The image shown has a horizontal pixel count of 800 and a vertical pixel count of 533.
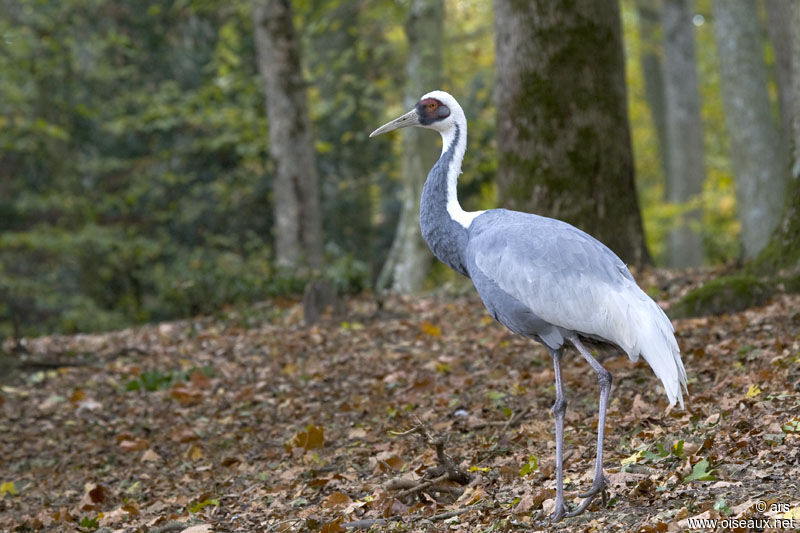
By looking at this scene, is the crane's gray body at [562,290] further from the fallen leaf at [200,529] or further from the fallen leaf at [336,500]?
the fallen leaf at [200,529]

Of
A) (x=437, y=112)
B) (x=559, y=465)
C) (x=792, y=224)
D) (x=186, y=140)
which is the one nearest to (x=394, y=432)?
(x=559, y=465)

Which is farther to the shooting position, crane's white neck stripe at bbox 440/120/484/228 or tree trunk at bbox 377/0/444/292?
tree trunk at bbox 377/0/444/292

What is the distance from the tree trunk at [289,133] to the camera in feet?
49.7

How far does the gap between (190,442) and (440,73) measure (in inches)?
434

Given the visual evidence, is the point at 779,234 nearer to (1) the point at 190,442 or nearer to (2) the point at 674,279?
(2) the point at 674,279

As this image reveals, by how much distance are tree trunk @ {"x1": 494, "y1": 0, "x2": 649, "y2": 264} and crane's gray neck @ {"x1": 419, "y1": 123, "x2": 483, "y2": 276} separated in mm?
4245

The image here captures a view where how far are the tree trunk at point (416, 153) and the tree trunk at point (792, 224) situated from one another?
821cm

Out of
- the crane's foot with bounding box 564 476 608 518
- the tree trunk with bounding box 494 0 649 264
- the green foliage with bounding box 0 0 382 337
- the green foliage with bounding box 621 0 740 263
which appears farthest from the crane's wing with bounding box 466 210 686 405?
the green foliage with bounding box 621 0 740 263

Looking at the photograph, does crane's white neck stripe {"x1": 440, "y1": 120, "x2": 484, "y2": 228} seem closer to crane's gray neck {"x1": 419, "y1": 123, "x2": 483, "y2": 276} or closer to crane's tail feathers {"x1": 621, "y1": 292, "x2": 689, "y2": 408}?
crane's gray neck {"x1": 419, "y1": 123, "x2": 483, "y2": 276}

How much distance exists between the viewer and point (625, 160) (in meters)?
10.3

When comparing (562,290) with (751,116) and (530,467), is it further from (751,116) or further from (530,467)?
(751,116)

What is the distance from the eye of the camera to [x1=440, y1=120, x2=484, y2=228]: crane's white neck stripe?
5645 mm

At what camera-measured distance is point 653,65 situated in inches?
1198

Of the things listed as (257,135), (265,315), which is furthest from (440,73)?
(265,315)
